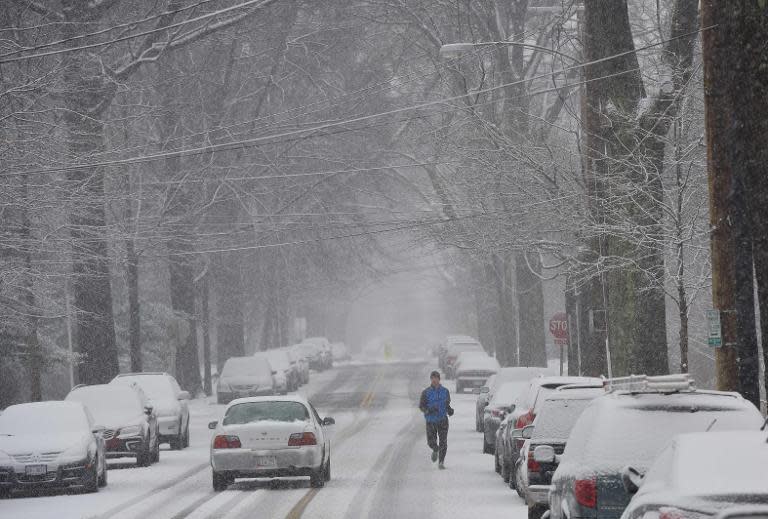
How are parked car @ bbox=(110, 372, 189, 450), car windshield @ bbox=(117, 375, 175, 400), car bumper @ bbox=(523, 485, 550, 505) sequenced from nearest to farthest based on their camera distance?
car bumper @ bbox=(523, 485, 550, 505) < parked car @ bbox=(110, 372, 189, 450) < car windshield @ bbox=(117, 375, 175, 400)

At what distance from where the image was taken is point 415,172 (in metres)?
55.3

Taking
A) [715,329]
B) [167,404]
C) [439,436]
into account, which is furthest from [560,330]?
[715,329]

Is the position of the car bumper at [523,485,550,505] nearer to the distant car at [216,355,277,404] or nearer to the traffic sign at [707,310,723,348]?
the traffic sign at [707,310,723,348]

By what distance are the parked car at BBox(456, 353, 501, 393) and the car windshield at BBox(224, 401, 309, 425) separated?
33758 mm

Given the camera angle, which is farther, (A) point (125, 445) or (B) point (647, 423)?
(A) point (125, 445)

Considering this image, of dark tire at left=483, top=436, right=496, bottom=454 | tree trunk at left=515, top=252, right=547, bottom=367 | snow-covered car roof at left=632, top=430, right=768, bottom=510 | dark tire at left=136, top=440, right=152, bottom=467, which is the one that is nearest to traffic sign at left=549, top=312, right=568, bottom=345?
tree trunk at left=515, top=252, right=547, bottom=367

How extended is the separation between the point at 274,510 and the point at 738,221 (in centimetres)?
705

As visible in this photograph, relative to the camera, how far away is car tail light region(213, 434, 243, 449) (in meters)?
22.7

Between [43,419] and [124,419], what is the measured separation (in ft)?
14.0

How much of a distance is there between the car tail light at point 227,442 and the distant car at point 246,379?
2930 cm

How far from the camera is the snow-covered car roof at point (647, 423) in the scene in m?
10.8


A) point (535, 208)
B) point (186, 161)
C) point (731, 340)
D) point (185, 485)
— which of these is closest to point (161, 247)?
point (186, 161)

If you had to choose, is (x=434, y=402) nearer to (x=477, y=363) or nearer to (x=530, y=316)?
(x=530, y=316)

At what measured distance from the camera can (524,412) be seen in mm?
21281
